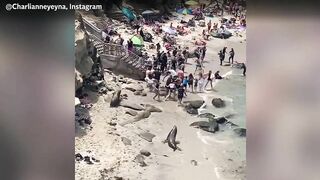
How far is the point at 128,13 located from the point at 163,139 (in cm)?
52

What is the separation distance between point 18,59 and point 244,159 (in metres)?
0.97

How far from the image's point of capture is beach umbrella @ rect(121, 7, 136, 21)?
5.97 ft

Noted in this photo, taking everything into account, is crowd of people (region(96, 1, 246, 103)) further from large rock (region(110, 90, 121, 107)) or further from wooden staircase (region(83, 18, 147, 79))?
large rock (region(110, 90, 121, 107))

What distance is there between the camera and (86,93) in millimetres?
1789

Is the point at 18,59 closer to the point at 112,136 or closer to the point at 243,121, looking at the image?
the point at 112,136

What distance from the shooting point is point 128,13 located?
1818mm

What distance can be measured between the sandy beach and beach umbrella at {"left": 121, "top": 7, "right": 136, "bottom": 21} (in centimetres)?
24

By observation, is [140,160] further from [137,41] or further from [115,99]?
[137,41]

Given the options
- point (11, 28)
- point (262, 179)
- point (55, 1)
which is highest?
point (55, 1)

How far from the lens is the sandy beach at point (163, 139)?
5.83 feet

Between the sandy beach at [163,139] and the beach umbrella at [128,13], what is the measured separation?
0.24 metres

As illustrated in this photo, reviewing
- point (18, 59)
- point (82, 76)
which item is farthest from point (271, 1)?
point (18, 59)

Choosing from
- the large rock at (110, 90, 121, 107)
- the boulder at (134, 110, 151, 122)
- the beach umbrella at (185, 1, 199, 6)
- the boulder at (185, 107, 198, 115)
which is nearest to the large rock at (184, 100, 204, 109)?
the boulder at (185, 107, 198, 115)

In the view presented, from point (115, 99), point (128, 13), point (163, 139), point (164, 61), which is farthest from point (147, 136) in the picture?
point (128, 13)
